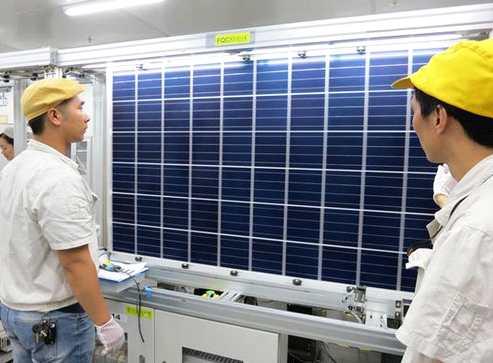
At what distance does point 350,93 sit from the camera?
5.10 ft

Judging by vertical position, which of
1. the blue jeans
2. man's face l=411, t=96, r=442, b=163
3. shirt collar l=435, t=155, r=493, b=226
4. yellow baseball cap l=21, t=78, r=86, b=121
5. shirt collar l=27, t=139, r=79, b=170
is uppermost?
yellow baseball cap l=21, t=78, r=86, b=121

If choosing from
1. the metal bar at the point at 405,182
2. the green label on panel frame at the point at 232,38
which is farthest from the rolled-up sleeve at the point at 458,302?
the green label on panel frame at the point at 232,38

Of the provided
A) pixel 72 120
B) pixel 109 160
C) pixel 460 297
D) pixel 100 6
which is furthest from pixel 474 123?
pixel 100 6

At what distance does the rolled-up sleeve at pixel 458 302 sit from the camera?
23.3 inches

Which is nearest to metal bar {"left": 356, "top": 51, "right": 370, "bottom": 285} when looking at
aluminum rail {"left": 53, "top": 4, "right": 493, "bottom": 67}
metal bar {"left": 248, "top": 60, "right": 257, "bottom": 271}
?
aluminum rail {"left": 53, "top": 4, "right": 493, "bottom": 67}

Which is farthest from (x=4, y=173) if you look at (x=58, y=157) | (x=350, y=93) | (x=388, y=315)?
(x=388, y=315)

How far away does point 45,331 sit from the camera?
121cm

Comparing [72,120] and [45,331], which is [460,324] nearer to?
[45,331]

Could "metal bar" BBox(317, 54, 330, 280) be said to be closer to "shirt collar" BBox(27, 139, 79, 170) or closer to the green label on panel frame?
the green label on panel frame

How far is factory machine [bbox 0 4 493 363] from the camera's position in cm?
145

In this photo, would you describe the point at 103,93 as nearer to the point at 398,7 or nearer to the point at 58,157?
the point at 58,157

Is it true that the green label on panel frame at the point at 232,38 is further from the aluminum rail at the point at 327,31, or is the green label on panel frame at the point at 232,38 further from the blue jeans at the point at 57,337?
the blue jeans at the point at 57,337

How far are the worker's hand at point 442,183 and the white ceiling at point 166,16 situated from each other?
2.96m

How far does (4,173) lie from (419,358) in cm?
147
